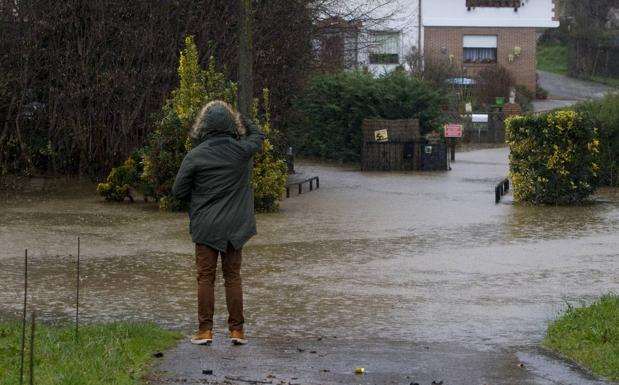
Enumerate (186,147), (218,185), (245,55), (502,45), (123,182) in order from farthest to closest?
(502,45) → (123,182) → (186,147) → (245,55) → (218,185)

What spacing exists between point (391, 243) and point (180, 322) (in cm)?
604

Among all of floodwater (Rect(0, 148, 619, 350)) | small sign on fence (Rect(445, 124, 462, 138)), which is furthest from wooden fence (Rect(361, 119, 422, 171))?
floodwater (Rect(0, 148, 619, 350))

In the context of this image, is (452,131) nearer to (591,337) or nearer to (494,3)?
(591,337)

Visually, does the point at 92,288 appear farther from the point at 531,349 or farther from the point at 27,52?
the point at 27,52

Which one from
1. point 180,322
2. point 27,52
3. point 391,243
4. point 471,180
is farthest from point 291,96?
point 180,322

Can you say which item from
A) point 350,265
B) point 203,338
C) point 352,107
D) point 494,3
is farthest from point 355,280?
point 494,3

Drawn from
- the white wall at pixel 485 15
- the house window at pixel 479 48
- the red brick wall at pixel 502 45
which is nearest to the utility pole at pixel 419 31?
the red brick wall at pixel 502 45

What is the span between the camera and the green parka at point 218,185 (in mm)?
8609

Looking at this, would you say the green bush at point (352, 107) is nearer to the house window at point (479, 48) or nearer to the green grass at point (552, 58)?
the house window at point (479, 48)

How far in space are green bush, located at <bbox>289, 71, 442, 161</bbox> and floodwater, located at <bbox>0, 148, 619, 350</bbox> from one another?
11.6 m

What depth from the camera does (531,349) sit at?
341 inches

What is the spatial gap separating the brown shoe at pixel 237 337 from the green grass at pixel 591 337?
2131 mm

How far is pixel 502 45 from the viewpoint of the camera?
5972 centimetres

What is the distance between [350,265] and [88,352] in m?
5.93
